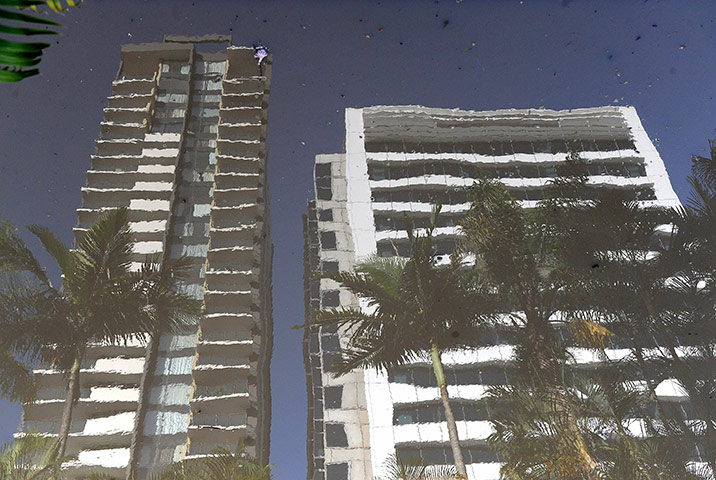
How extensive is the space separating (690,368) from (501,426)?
19.2ft

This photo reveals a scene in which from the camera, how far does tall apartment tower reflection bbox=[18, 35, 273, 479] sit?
46.6 metres

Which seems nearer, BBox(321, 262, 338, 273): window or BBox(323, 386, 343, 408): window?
BBox(323, 386, 343, 408): window

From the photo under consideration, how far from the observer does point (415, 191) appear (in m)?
60.5

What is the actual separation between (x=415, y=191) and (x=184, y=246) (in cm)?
2193

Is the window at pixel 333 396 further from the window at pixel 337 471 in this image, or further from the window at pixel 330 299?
the window at pixel 330 299

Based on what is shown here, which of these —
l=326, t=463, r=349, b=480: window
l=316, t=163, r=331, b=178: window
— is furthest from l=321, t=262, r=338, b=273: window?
l=326, t=463, r=349, b=480: window

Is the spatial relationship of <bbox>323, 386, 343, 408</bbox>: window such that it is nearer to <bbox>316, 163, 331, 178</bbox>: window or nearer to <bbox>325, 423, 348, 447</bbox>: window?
<bbox>325, 423, 348, 447</bbox>: window

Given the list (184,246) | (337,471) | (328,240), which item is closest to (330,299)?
(328,240)

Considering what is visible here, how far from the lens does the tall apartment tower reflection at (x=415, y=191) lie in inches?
1923

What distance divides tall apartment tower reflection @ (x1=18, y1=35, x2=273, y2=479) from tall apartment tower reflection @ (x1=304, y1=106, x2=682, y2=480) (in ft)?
19.7

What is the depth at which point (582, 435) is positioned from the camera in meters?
13.3

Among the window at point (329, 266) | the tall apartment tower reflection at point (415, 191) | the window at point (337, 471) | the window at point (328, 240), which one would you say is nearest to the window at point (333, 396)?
the tall apartment tower reflection at point (415, 191)

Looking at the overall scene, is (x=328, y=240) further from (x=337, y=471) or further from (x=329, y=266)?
(x=337, y=471)

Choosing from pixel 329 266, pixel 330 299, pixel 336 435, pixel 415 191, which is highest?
pixel 415 191
